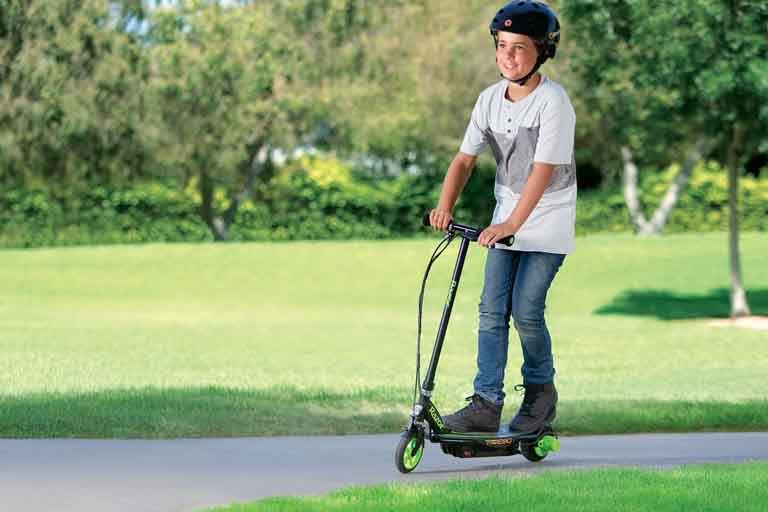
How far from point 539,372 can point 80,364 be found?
8874mm

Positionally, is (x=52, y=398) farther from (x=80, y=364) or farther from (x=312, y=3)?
(x=312, y=3)

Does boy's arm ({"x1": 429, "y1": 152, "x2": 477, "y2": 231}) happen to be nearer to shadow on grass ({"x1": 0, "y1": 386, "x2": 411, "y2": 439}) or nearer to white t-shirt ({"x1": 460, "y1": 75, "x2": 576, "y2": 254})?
white t-shirt ({"x1": 460, "y1": 75, "x2": 576, "y2": 254})

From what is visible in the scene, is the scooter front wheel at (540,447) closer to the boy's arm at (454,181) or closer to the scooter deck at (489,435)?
the scooter deck at (489,435)

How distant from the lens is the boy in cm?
732

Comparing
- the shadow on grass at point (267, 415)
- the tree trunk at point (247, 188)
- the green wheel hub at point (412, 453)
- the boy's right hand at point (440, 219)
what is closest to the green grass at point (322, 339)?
the shadow on grass at point (267, 415)

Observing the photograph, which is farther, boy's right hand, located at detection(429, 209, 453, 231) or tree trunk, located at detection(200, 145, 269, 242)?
tree trunk, located at detection(200, 145, 269, 242)

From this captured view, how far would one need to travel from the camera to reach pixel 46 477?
7.00m

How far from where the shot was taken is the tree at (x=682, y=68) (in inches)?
805

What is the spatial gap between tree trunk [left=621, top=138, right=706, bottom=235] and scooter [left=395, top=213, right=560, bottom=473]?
3150 cm

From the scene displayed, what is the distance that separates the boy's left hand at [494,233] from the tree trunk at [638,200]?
3171 cm

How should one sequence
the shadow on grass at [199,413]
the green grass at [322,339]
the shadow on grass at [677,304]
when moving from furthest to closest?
the shadow on grass at [677,304] → the green grass at [322,339] → the shadow on grass at [199,413]

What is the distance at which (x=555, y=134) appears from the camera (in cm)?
727

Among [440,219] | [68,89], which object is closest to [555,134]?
[440,219]

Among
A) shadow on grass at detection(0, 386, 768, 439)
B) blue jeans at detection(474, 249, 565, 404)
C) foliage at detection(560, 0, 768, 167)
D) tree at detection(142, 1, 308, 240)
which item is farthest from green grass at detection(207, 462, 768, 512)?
tree at detection(142, 1, 308, 240)
